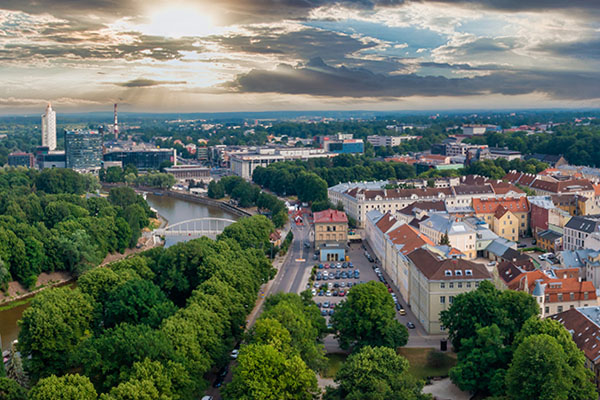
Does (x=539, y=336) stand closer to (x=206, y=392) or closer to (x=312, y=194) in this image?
(x=206, y=392)

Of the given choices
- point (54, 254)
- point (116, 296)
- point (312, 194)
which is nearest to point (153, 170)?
point (312, 194)

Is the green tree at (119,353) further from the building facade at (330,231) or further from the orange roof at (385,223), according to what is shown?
the building facade at (330,231)

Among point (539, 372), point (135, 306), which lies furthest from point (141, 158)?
point (539, 372)

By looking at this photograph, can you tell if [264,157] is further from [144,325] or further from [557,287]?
[144,325]

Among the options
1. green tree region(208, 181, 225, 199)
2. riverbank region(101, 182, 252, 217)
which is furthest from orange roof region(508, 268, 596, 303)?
green tree region(208, 181, 225, 199)

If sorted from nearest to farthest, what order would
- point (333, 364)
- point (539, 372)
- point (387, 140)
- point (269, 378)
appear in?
point (539, 372)
point (269, 378)
point (333, 364)
point (387, 140)
